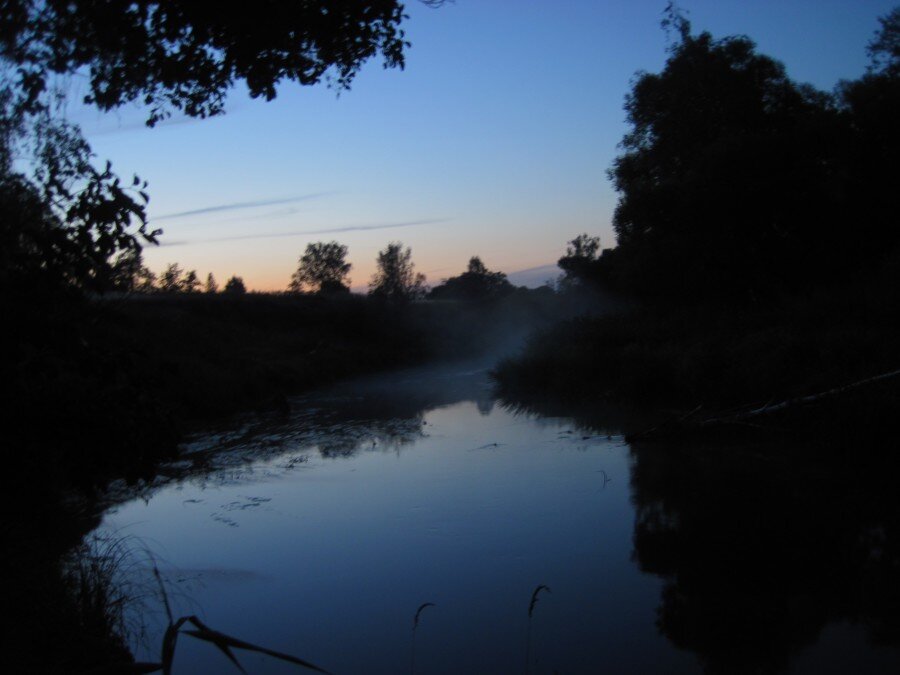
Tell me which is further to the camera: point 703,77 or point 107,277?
point 703,77

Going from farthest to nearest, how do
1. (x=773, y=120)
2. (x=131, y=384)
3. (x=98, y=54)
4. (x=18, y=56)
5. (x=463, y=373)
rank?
1. (x=463, y=373)
2. (x=773, y=120)
3. (x=98, y=54)
4. (x=18, y=56)
5. (x=131, y=384)

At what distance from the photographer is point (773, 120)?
80.6 ft

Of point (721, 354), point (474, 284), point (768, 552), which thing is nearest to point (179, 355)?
point (721, 354)

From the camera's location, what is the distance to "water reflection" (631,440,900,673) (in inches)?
252

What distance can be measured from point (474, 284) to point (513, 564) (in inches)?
2789

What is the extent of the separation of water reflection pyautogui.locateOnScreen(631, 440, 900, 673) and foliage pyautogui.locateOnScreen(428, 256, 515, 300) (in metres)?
61.5

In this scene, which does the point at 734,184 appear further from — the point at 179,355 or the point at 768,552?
the point at 179,355

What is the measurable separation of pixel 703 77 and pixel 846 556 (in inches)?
796

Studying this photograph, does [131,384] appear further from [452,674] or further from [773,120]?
[773,120]

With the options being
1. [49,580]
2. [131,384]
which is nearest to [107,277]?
[131,384]

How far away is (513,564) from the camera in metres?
8.41

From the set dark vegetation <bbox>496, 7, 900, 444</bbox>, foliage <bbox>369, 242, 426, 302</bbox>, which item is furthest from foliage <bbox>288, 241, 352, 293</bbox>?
dark vegetation <bbox>496, 7, 900, 444</bbox>

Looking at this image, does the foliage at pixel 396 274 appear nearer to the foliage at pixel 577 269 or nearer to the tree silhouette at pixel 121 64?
the foliage at pixel 577 269

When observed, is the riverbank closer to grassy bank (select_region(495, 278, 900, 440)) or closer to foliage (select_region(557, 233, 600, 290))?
grassy bank (select_region(495, 278, 900, 440))
